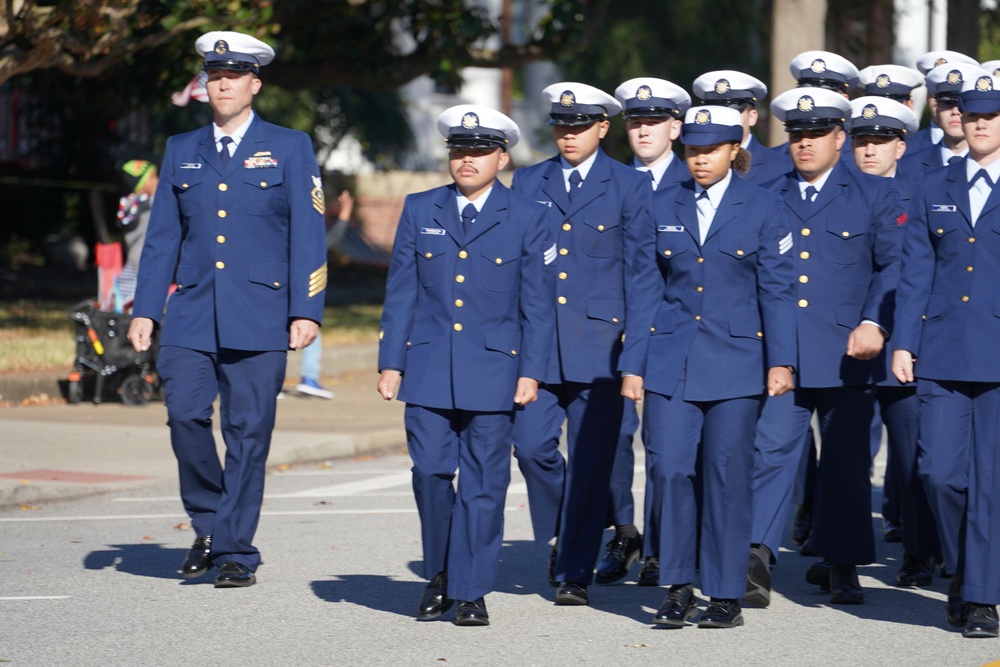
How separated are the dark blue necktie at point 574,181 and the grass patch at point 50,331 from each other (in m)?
8.02

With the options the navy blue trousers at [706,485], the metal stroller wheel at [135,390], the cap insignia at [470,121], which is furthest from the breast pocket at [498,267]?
the metal stroller wheel at [135,390]

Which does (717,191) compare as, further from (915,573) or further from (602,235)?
(915,573)

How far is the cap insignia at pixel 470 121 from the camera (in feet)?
22.5

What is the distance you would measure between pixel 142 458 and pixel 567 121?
488 centimetres

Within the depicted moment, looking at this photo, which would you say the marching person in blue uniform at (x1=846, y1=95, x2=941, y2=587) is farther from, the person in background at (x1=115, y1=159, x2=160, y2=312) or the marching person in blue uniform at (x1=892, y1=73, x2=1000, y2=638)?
the person in background at (x1=115, y1=159, x2=160, y2=312)

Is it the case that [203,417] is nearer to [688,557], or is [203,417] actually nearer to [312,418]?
[688,557]

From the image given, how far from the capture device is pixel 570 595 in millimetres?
7359

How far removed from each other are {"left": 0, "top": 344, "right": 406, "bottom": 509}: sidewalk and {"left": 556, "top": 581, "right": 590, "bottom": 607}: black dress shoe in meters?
3.93

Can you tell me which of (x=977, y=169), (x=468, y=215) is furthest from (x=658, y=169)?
(x=977, y=169)

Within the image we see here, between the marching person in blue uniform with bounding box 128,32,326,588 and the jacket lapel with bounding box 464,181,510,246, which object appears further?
the marching person in blue uniform with bounding box 128,32,326,588

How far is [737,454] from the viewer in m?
6.86

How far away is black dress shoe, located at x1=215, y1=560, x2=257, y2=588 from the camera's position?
7.55 m

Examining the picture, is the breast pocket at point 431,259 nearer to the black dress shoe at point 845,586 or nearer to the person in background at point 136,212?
the black dress shoe at point 845,586

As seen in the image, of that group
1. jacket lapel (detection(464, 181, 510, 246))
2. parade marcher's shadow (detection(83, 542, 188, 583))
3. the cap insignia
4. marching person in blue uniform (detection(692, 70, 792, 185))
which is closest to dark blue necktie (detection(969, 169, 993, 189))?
marching person in blue uniform (detection(692, 70, 792, 185))
